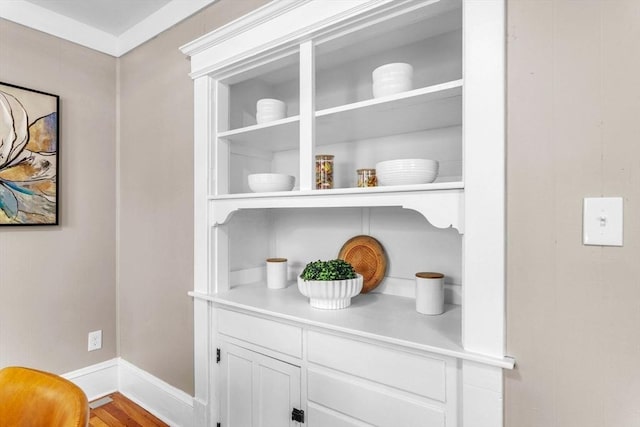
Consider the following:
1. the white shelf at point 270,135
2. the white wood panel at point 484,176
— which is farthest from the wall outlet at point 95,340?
the white wood panel at point 484,176

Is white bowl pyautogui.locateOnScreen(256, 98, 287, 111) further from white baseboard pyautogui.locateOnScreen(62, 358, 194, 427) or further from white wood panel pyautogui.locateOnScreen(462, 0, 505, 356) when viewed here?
white baseboard pyautogui.locateOnScreen(62, 358, 194, 427)

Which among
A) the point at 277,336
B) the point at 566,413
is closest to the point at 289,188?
the point at 277,336

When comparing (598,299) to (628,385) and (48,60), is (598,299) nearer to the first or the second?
(628,385)

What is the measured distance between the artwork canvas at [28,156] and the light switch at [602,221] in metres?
2.67

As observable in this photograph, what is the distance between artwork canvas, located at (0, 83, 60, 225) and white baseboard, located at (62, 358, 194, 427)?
41.3 inches

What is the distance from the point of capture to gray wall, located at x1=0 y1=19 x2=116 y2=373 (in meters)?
2.06

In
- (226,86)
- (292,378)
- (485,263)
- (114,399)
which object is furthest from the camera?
(114,399)

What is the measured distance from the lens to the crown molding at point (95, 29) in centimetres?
202

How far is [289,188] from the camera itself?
5.47ft

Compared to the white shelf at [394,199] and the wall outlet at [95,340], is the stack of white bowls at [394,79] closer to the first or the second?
the white shelf at [394,199]

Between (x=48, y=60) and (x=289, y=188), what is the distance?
184cm

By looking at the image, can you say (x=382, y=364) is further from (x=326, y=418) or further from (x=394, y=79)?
(x=394, y=79)

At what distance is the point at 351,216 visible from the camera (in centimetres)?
186

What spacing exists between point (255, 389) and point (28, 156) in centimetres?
190
